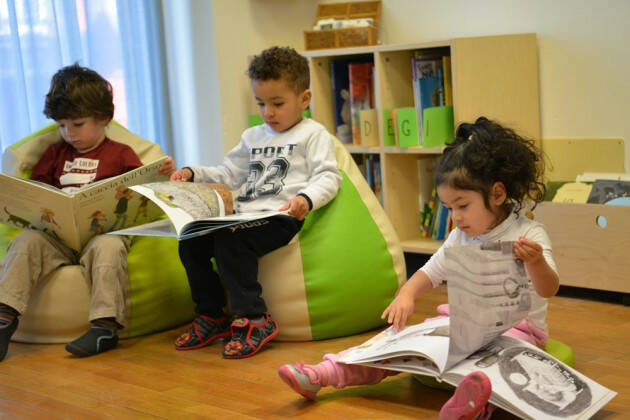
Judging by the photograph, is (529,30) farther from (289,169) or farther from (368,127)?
(289,169)

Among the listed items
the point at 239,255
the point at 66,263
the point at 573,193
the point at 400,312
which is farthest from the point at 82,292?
the point at 573,193

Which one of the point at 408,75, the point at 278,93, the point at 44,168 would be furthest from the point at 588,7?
the point at 44,168

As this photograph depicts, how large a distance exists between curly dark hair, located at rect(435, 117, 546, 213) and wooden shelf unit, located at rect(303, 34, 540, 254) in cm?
97

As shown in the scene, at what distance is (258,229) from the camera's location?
1934mm

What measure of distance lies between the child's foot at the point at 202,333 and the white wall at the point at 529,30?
1.04 m

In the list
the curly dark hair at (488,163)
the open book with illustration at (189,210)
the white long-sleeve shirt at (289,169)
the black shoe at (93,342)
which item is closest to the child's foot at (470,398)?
the curly dark hair at (488,163)

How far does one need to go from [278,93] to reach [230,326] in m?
0.63

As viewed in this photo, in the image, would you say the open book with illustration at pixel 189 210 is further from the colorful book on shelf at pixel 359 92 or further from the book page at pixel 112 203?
the colorful book on shelf at pixel 359 92

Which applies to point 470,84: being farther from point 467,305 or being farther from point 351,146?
point 467,305

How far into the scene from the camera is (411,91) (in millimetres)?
2801

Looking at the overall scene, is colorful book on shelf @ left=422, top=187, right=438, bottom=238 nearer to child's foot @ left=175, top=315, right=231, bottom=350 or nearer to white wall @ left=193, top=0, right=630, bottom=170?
white wall @ left=193, top=0, right=630, bottom=170

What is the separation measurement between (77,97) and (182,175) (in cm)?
36

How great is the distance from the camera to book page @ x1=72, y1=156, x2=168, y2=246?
1937 millimetres

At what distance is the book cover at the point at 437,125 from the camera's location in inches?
100
